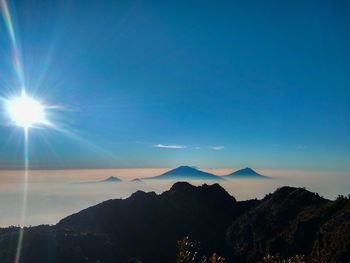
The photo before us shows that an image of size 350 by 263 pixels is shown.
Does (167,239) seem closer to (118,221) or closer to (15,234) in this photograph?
(118,221)

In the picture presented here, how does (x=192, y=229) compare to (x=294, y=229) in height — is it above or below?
below

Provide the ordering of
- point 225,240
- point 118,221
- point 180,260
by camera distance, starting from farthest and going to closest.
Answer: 1. point 118,221
2. point 225,240
3. point 180,260

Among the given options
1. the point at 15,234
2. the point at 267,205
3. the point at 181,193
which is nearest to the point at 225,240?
the point at 267,205

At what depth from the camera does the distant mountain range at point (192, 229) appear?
70.4 metres

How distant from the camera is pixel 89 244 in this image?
86312 mm

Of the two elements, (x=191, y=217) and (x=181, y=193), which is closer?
(x=191, y=217)

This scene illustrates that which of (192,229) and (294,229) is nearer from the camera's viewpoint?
(294,229)

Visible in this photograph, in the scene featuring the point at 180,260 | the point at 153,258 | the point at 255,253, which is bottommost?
the point at 153,258

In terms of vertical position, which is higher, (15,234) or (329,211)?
(329,211)

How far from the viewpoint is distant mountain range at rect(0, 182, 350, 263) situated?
231ft

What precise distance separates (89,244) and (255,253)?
47.4 metres

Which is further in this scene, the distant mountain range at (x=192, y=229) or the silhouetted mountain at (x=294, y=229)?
the distant mountain range at (x=192, y=229)

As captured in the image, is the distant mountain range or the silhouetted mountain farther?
the distant mountain range

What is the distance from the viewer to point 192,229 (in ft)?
375
